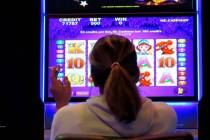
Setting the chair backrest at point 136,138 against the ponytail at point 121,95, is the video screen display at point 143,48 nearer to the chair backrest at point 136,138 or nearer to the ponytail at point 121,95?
the ponytail at point 121,95

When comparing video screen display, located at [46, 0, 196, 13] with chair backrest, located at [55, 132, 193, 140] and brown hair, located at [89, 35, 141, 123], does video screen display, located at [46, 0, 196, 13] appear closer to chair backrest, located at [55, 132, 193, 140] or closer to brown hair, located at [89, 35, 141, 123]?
brown hair, located at [89, 35, 141, 123]

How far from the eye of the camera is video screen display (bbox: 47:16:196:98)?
274 cm

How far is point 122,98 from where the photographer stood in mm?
1505

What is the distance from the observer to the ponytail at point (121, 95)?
4.96ft

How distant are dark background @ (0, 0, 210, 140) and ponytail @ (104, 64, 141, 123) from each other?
1423 mm

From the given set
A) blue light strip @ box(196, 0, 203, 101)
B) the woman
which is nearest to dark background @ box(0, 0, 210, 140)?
blue light strip @ box(196, 0, 203, 101)

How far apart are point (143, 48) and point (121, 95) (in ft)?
4.20

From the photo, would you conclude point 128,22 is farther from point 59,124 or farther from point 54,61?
point 59,124

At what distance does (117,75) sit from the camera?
154 centimetres

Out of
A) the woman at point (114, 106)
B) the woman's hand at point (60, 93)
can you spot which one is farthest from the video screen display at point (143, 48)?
the woman at point (114, 106)
